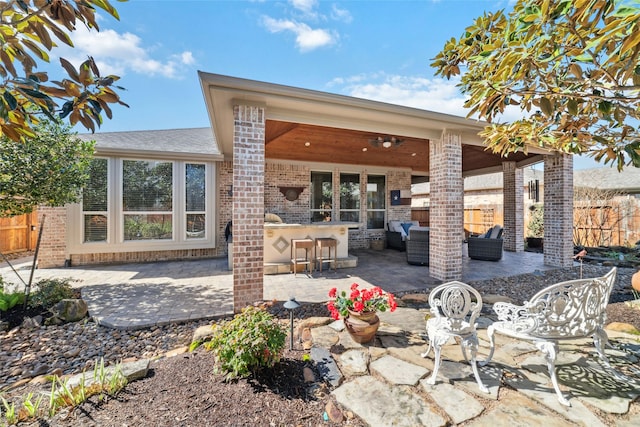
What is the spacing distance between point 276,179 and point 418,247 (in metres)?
5.03

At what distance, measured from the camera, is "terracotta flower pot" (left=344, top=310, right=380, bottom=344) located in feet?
9.04

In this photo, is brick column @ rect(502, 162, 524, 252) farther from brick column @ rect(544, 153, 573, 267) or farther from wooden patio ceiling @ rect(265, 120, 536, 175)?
brick column @ rect(544, 153, 573, 267)

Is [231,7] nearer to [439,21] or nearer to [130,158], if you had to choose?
[439,21]

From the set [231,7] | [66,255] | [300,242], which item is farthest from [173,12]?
[66,255]

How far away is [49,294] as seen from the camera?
3988 mm

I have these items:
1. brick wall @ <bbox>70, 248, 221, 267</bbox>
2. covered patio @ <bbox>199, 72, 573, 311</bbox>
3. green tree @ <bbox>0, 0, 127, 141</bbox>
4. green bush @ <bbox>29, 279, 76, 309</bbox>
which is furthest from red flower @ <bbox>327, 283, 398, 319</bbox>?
brick wall @ <bbox>70, 248, 221, 267</bbox>

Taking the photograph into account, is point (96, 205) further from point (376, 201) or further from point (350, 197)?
point (376, 201)

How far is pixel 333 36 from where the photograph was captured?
17.1 ft

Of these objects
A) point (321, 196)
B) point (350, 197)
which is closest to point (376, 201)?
point (350, 197)

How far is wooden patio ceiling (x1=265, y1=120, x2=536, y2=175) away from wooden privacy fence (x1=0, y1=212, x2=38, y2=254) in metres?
8.56

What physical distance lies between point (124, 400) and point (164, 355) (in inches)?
33.0

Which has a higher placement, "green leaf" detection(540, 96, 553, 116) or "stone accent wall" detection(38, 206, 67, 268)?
"green leaf" detection(540, 96, 553, 116)

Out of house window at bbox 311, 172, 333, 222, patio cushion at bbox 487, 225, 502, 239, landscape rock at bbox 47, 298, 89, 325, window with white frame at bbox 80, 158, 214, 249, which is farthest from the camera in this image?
house window at bbox 311, 172, 333, 222

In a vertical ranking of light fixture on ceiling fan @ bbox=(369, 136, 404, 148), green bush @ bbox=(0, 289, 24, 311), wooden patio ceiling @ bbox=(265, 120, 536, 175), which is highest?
wooden patio ceiling @ bbox=(265, 120, 536, 175)
